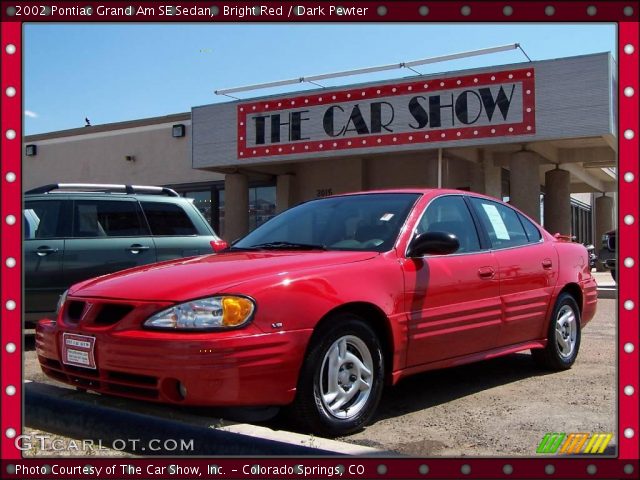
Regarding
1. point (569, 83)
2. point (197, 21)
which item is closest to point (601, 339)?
point (197, 21)

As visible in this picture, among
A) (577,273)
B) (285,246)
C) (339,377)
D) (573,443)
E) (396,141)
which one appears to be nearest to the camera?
(573,443)

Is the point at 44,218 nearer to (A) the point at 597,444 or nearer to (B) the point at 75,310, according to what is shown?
(B) the point at 75,310

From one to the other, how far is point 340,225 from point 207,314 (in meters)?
1.58

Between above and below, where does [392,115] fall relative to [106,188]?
above

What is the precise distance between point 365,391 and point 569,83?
11835 millimetres

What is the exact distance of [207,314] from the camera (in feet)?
11.0

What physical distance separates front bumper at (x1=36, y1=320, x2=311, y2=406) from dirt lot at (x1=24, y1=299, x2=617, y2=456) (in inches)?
22.2

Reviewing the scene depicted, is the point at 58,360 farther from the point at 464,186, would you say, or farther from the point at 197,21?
the point at 464,186

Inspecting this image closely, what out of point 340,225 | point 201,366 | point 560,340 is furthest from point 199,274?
point 560,340

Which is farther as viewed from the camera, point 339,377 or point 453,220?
point 453,220

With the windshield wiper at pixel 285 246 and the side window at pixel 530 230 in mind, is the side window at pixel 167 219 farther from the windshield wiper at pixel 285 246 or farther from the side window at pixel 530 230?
the side window at pixel 530 230

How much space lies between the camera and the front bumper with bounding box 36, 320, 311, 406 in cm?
325

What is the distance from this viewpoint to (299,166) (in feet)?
65.1

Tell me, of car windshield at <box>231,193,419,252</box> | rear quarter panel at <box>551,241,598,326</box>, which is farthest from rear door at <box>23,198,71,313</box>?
rear quarter panel at <box>551,241,598,326</box>
